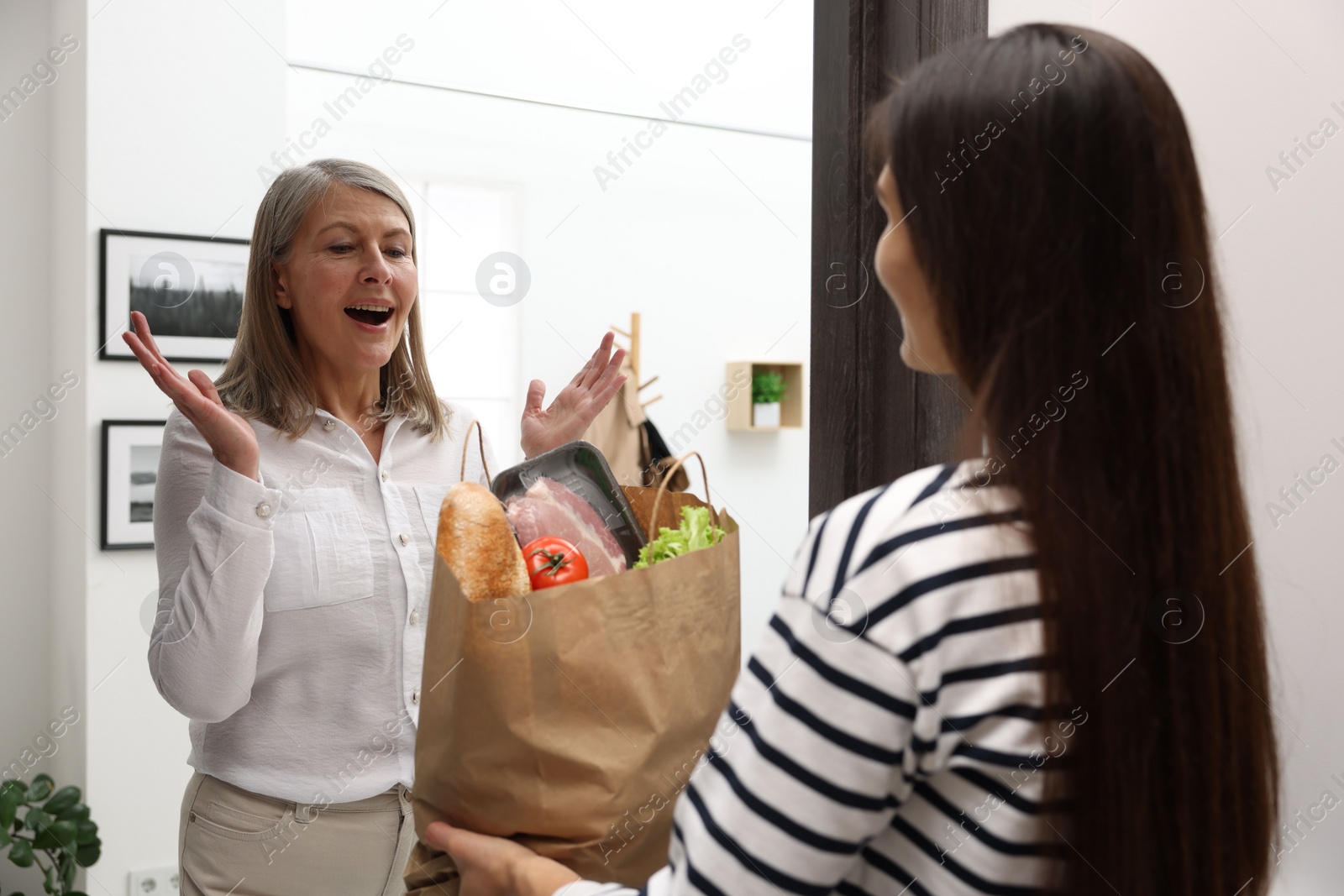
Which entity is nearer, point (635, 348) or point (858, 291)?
point (858, 291)

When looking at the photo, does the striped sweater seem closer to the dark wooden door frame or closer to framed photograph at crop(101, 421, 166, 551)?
the dark wooden door frame

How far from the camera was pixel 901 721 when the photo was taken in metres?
0.47

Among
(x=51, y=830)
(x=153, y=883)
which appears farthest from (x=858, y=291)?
(x=153, y=883)

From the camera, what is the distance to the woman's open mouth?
134 cm

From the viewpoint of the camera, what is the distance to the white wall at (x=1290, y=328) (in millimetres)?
800

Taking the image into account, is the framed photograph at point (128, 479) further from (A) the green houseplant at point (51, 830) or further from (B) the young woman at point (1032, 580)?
(B) the young woman at point (1032, 580)

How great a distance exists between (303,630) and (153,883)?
166 centimetres

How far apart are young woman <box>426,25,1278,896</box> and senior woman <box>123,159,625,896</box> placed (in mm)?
744

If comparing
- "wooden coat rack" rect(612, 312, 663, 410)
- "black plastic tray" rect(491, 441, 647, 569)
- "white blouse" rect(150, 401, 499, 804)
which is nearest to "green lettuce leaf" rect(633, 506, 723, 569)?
"black plastic tray" rect(491, 441, 647, 569)

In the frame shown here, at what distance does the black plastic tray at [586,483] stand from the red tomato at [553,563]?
9 centimetres

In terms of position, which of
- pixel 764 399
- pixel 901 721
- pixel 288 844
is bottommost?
pixel 288 844

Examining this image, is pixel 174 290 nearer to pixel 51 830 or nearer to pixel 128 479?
pixel 128 479

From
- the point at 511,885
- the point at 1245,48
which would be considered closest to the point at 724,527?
the point at 511,885

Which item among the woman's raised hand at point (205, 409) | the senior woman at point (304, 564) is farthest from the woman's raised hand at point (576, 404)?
the woman's raised hand at point (205, 409)
